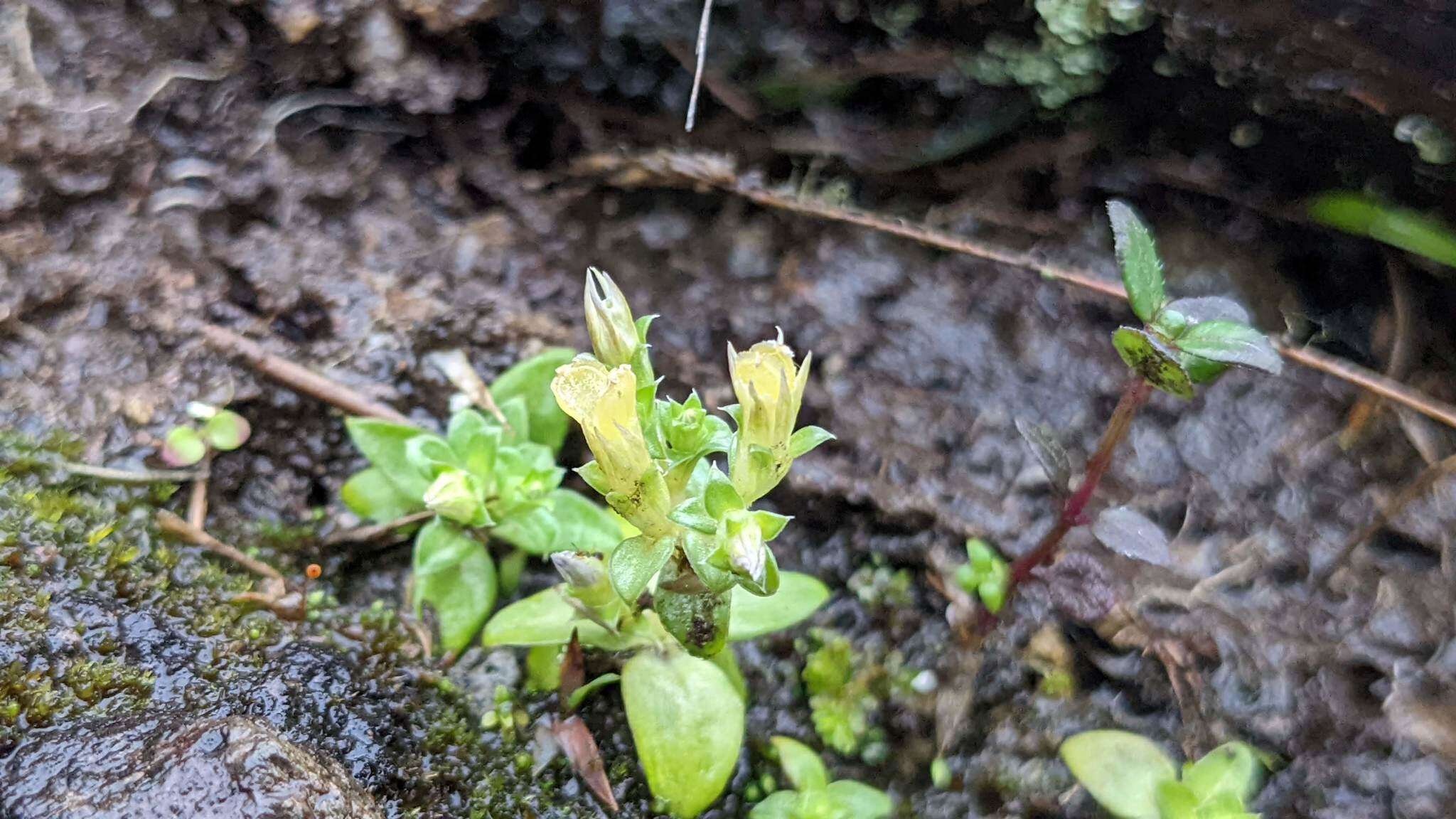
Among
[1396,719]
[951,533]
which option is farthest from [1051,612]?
[1396,719]

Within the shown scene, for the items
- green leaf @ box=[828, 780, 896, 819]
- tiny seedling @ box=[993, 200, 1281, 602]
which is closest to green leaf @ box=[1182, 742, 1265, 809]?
tiny seedling @ box=[993, 200, 1281, 602]

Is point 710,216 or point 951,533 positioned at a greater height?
point 710,216

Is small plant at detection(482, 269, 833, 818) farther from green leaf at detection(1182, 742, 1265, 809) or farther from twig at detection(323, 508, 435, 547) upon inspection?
green leaf at detection(1182, 742, 1265, 809)

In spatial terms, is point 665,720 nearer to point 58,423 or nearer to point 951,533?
point 951,533

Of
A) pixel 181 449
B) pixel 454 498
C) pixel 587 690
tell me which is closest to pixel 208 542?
pixel 181 449

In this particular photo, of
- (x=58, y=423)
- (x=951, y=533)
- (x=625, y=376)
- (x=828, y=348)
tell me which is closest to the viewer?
(x=625, y=376)

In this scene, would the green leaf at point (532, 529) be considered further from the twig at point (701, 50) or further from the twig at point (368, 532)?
the twig at point (701, 50)

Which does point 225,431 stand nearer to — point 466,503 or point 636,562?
point 466,503
